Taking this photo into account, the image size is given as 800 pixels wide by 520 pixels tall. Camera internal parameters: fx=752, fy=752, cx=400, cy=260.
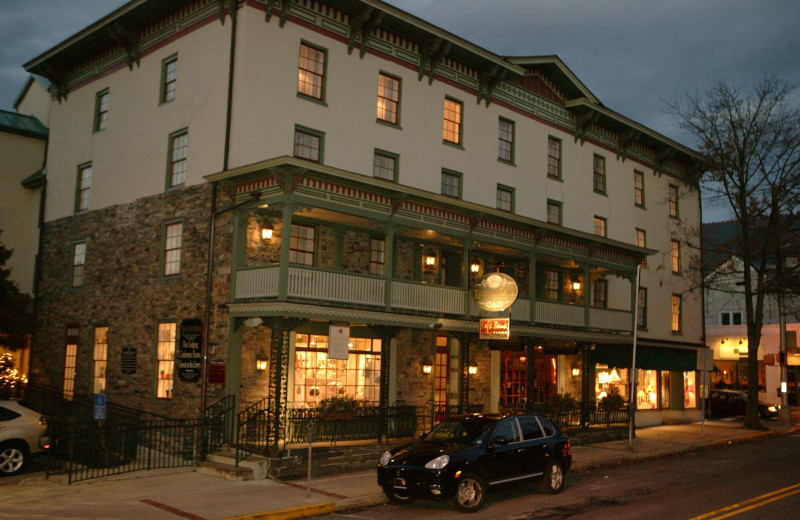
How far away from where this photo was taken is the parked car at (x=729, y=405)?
123ft

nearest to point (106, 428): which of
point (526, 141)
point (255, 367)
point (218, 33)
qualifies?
point (255, 367)

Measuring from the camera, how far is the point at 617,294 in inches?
1326

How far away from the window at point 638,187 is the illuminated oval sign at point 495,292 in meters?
14.7

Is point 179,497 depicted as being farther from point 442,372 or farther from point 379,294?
point 442,372

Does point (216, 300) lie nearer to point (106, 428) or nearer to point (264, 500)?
point (106, 428)

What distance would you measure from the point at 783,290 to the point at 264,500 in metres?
26.2

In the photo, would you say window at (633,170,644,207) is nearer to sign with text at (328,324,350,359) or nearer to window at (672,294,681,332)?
window at (672,294,681,332)

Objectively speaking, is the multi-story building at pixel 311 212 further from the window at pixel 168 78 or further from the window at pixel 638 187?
the window at pixel 638 187

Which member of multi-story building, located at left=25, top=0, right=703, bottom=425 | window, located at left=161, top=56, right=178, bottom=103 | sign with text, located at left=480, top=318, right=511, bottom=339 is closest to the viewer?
multi-story building, located at left=25, top=0, right=703, bottom=425

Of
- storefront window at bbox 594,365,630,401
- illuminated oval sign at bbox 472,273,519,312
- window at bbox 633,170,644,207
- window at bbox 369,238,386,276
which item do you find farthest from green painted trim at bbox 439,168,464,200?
window at bbox 633,170,644,207

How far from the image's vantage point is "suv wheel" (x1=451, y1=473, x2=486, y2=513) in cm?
1393

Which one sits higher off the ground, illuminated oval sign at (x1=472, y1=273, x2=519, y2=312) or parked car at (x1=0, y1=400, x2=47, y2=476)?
illuminated oval sign at (x1=472, y1=273, x2=519, y2=312)

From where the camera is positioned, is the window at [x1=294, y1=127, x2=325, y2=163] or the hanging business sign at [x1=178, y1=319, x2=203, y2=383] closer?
the hanging business sign at [x1=178, y1=319, x2=203, y2=383]

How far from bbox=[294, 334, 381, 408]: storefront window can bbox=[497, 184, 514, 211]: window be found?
305 inches
